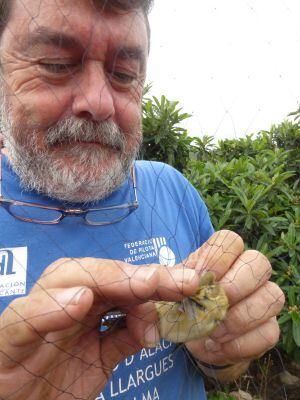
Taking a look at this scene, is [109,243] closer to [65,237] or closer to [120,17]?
[65,237]

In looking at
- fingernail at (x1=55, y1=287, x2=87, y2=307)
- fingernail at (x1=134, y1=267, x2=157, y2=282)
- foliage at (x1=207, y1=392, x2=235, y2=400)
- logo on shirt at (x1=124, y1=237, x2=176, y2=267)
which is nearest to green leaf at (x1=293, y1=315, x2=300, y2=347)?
foliage at (x1=207, y1=392, x2=235, y2=400)

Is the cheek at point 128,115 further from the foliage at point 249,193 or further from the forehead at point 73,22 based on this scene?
the foliage at point 249,193

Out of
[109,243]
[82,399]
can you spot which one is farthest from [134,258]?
[82,399]

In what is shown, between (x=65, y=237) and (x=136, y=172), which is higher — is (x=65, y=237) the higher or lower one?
the lower one

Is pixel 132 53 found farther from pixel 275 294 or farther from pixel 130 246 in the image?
pixel 275 294

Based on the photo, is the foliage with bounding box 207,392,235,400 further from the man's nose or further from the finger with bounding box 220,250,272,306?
the man's nose

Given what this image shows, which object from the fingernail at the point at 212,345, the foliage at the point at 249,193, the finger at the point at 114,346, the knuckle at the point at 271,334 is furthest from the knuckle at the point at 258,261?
the foliage at the point at 249,193

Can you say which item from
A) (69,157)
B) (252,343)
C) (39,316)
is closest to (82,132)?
(69,157)
